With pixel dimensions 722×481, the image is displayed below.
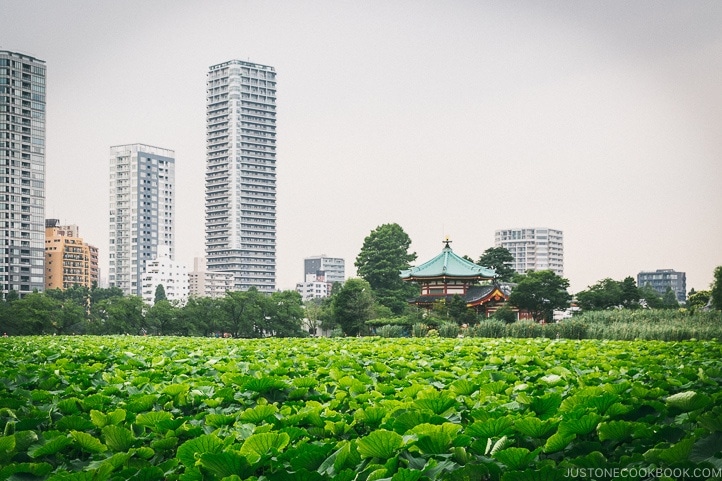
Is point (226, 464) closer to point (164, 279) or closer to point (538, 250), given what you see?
point (164, 279)

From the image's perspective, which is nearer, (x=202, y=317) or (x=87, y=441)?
(x=87, y=441)

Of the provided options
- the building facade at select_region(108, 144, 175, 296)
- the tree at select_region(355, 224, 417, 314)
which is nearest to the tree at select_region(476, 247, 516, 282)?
the tree at select_region(355, 224, 417, 314)

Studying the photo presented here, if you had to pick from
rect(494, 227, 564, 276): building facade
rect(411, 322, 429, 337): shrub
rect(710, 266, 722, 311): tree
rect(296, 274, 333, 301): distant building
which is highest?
rect(494, 227, 564, 276): building facade

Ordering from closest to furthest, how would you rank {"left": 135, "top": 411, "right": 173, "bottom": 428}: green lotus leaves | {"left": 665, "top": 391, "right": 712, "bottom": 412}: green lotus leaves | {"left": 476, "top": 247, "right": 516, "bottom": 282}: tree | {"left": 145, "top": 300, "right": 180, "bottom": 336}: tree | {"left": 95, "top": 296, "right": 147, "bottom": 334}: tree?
{"left": 135, "top": 411, "right": 173, "bottom": 428}: green lotus leaves, {"left": 665, "top": 391, "right": 712, "bottom": 412}: green lotus leaves, {"left": 95, "top": 296, "right": 147, "bottom": 334}: tree, {"left": 145, "top": 300, "right": 180, "bottom": 336}: tree, {"left": 476, "top": 247, "right": 516, "bottom": 282}: tree

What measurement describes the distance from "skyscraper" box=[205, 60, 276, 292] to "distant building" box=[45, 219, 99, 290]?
65.8 ft

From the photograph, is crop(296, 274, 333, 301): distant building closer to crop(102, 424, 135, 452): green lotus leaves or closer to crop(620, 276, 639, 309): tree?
crop(620, 276, 639, 309): tree

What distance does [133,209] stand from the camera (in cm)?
8606

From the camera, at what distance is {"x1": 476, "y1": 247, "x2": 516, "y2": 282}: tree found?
49.5 meters

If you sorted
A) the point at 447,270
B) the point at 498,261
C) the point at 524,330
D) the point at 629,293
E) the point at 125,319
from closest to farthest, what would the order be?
the point at 524,330, the point at 447,270, the point at 125,319, the point at 629,293, the point at 498,261

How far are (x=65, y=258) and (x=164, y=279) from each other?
16012 millimetres

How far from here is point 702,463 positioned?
179 cm

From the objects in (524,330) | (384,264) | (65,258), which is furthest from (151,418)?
(65,258)

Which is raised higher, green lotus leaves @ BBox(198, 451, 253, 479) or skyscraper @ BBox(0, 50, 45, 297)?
skyscraper @ BBox(0, 50, 45, 297)

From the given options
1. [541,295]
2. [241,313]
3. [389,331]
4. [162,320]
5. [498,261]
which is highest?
[498,261]
